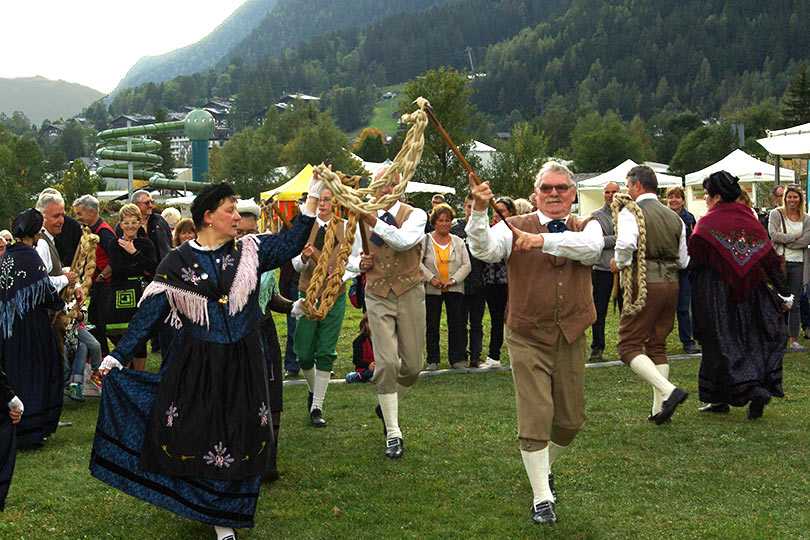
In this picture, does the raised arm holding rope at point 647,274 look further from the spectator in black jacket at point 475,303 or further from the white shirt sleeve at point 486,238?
the spectator in black jacket at point 475,303

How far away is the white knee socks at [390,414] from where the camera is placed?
6.32m

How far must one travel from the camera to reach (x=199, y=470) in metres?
4.46

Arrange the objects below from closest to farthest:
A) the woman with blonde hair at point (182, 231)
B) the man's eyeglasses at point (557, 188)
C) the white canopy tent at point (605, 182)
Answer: the man's eyeglasses at point (557, 188), the woman with blonde hair at point (182, 231), the white canopy tent at point (605, 182)

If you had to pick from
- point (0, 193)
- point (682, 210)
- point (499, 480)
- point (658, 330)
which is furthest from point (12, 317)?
point (0, 193)

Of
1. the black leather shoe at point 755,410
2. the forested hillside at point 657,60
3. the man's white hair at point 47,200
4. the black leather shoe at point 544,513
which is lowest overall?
the black leather shoe at point 755,410

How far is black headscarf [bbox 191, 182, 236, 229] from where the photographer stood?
→ 15.4 ft

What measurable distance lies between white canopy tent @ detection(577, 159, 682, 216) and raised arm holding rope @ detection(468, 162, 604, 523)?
7.35 meters

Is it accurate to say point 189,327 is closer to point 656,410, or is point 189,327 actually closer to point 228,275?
point 228,275

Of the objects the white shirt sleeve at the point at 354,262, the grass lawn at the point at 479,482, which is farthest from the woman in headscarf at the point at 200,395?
the white shirt sleeve at the point at 354,262

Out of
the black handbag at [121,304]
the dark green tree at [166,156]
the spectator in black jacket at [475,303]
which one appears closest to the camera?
the black handbag at [121,304]

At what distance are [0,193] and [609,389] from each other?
66405 millimetres

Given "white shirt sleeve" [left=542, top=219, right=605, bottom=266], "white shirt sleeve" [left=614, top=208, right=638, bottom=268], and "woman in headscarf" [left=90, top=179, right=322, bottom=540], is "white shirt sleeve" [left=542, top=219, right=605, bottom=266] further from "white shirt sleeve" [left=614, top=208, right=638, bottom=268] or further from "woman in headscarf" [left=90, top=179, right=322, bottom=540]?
"white shirt sleeve" [left=614, top=208, right=638, bottom=268]

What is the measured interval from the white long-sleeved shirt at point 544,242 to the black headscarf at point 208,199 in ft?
4.50

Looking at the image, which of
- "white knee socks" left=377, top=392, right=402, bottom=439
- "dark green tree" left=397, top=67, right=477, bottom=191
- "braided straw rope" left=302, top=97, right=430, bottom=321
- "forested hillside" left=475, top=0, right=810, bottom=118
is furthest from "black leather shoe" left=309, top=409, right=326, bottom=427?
"forested hillside" left=475, top=0, right=810, bottom=118
